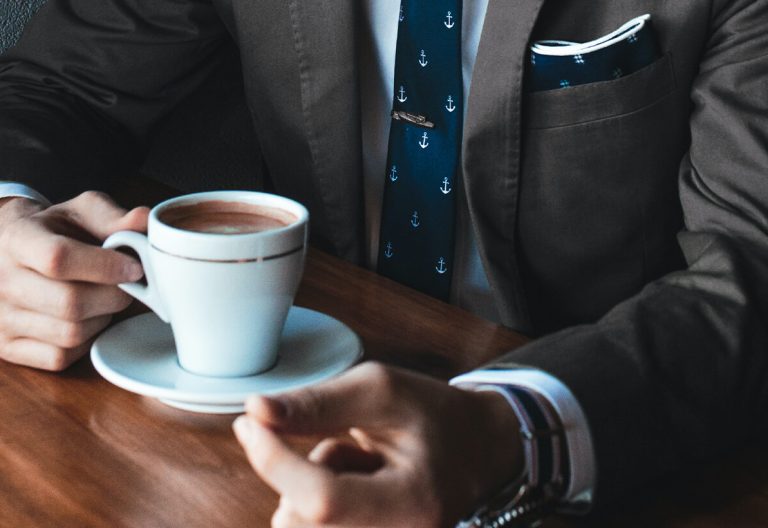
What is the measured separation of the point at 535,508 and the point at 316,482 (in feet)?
0.59

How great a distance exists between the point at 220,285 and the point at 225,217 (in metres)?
0.10

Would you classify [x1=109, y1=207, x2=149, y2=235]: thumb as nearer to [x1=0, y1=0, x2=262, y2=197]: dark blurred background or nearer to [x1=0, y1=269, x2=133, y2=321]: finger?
[x1=0, y1=269, x2=133, y2=321]: finger

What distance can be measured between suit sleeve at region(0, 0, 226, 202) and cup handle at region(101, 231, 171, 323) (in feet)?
1.79

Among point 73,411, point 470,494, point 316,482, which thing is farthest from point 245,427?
point 73,411

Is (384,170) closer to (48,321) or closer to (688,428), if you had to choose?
(48,321)

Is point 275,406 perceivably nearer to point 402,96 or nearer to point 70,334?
point 70,334

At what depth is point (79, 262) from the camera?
2.81 feet

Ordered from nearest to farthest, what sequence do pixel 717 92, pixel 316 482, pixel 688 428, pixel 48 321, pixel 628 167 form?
pixel 316 482
pixel 688 428
pixel 48 321
pixel 717 92
pixel 628 167

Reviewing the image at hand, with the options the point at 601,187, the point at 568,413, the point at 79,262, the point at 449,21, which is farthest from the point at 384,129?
the point at 568,413

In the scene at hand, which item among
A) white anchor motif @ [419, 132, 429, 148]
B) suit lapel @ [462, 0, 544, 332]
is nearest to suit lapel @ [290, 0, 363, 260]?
white anchor motif @ [419, 132, 429, 148]

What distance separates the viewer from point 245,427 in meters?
0.54

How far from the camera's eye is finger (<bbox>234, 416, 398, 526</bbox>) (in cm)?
53

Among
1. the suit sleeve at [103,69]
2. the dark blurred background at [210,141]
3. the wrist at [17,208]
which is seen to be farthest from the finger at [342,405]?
the dark blurred background at [210,141]

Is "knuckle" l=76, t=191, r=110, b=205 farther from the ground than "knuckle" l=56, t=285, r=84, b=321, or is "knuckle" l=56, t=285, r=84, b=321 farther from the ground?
"knuckle" l=76, t=191, r=110, b=205
